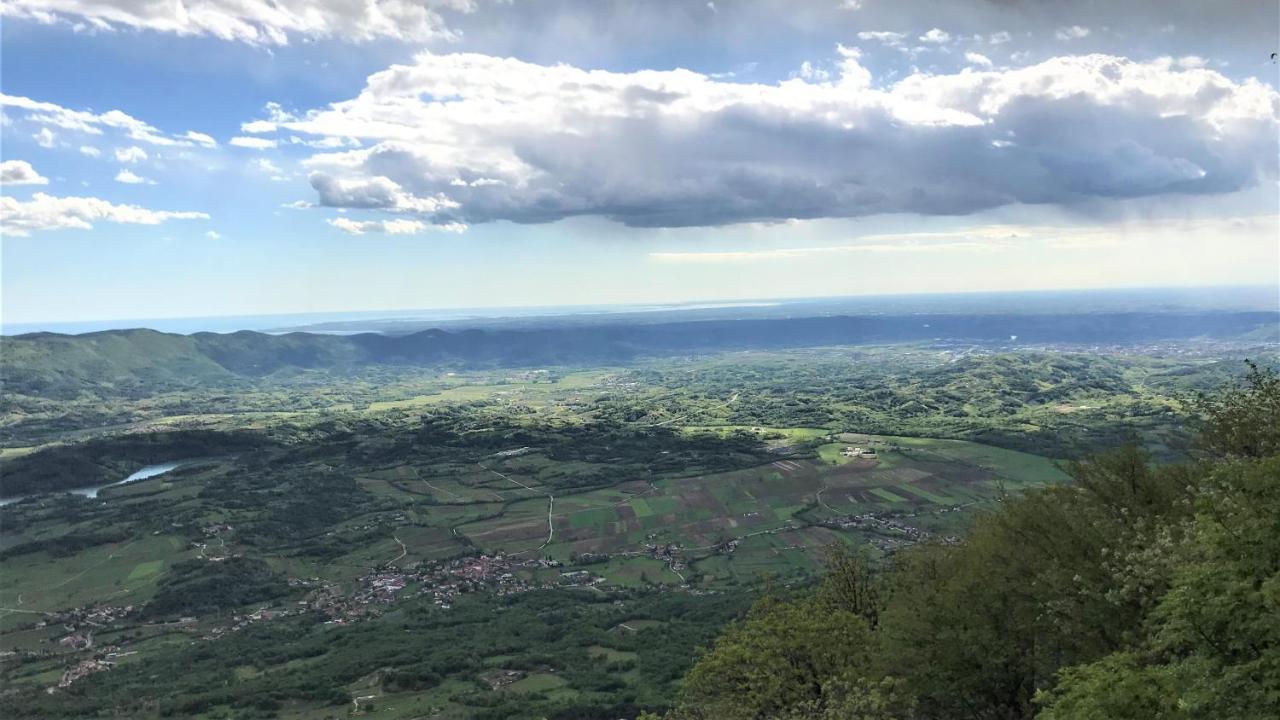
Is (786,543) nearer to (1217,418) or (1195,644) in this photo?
(1217,418)

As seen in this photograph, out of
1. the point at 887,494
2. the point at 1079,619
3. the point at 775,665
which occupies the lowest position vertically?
the point at 887,494

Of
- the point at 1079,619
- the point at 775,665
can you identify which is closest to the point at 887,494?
the point at 775,665

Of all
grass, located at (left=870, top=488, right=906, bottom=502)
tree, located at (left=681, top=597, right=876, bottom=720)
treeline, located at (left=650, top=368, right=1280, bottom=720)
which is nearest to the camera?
treeline, located at (left=650, top=368, right=1280, bottom=720)

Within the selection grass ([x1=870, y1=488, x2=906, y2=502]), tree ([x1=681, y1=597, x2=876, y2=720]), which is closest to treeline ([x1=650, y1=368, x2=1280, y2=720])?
tree ([x1=681, y1=597, x2=876, y2=720])

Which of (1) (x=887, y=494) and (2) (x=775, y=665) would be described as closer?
(2) (x=775, y=665)

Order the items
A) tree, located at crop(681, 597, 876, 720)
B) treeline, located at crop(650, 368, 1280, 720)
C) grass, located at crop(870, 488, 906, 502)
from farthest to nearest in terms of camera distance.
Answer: grass, located at crop(870, 488, 906, 502), tree, located at crop(681, 597, 876, 720), treeline, located at crop(650, 368, 1280, 720)

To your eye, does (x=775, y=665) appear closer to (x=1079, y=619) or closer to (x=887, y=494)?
(x=1079, y=619)

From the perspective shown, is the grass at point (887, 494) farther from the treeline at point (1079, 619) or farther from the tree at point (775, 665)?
the tree at point (775, 665)

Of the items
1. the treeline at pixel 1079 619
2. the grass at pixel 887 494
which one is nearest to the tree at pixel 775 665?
the treeline at pixel 1079 619

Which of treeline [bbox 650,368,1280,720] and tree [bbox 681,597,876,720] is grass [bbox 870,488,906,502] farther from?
tree [bbox 681,597,876,720]

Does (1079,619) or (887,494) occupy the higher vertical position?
(1079,619)
